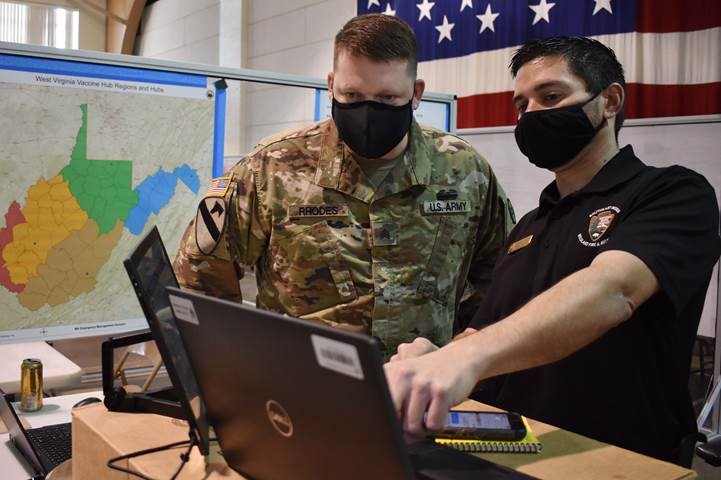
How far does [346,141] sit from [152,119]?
0.77 meters

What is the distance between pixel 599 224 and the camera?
127cm

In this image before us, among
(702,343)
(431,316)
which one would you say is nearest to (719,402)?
(702,343)

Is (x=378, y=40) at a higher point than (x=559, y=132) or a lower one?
higher

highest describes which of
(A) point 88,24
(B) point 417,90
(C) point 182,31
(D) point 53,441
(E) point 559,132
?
(A) point 88,24

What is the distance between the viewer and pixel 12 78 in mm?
1930

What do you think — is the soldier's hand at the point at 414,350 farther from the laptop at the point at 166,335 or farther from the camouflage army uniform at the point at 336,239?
the camouflage army uniform at the point at 336,239

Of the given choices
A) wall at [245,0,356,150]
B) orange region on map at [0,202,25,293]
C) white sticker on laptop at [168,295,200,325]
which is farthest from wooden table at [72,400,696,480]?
wall at [245,0,356,150]

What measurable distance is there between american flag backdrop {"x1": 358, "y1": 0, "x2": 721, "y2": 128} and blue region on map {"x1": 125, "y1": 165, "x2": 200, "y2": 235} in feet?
8.09

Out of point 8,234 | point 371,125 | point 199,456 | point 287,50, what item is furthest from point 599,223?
point 287,50

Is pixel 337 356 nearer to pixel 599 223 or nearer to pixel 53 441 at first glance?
pixel 599 223

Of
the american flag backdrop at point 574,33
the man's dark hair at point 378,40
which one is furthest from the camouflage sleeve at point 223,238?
the american flag backdrop at point 574,33

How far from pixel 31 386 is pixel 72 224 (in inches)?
19.3

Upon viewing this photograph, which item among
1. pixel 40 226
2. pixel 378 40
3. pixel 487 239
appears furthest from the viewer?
pixel 40 226

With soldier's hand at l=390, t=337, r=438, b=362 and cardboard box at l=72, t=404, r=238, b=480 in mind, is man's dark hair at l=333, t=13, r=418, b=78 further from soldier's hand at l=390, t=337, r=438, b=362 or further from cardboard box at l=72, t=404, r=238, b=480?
cardboard box at l=72, t=404, r=238, b=480
